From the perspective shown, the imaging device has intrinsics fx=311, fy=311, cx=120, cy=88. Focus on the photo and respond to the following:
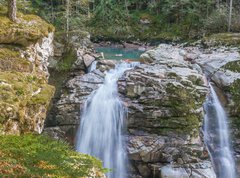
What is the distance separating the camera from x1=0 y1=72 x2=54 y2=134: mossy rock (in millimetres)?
9336

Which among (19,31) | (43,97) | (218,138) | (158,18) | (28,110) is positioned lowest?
(218,138)

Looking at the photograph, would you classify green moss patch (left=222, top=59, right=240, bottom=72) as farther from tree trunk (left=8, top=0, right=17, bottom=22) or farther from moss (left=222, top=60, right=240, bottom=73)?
tree trunk (left=8, top=0, right=17, bottom=22)

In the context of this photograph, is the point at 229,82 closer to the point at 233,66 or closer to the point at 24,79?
the point at 233,66

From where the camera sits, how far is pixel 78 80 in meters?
17.1

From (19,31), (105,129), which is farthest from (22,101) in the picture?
(105,129)

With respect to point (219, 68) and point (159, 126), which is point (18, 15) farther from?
point (219, 68)

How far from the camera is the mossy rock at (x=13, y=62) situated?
12.1 m

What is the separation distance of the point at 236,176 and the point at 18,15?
12990 millimetres

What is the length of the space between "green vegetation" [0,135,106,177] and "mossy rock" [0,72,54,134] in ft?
4.08

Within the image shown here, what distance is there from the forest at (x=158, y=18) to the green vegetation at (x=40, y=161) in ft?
85.5

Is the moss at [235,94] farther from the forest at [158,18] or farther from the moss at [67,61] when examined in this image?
the forest at [158,18]

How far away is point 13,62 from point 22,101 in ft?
9.60

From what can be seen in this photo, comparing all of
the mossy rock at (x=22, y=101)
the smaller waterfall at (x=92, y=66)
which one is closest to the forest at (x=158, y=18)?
the smaller waterfall at (x=92, y=66)

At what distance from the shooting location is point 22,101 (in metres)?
10.0
